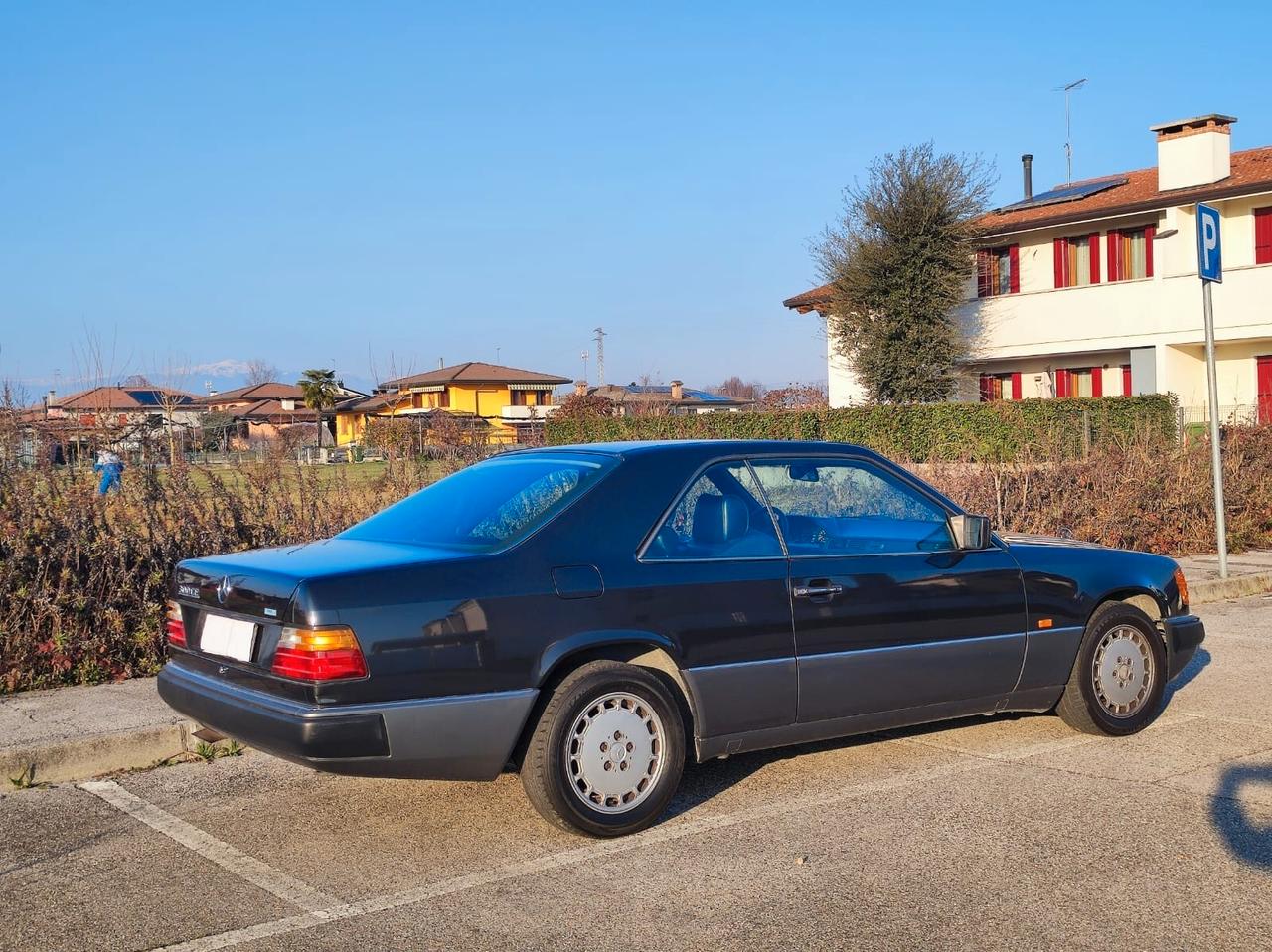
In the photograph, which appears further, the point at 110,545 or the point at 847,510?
the point at 110,545

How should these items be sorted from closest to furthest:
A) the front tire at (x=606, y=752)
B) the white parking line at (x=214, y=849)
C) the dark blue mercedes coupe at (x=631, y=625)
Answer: the white parking line at (x=214, y=849), the dark blue mercedes coupe at (x=631, y=625), the front tire at (x=606, y=752)

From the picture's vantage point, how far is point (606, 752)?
505cm

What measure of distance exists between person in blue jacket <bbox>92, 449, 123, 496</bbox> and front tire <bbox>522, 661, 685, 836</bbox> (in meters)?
5.21

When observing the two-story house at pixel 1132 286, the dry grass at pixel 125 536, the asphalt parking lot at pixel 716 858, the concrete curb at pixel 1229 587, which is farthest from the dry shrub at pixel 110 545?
the two-story house at pixel 1132 286

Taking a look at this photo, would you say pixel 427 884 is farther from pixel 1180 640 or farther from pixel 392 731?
pixel 1180 640

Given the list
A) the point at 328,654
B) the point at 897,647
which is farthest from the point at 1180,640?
the point at 328,654

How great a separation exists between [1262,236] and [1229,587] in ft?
72.8

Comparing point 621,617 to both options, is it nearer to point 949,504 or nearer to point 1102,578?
point 949,504

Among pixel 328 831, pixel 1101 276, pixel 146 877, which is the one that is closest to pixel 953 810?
pixel 328 831

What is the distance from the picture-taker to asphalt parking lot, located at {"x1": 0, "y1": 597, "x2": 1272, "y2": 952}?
413 centimetres

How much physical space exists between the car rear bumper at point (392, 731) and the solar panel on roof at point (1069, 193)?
3362 cm

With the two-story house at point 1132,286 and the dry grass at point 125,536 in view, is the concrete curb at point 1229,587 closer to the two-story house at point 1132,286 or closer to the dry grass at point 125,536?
the dry grass at point 125,536

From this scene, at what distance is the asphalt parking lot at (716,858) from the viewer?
413cm

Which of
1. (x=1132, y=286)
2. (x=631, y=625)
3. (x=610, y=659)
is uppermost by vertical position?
(x=1132, y=286)
